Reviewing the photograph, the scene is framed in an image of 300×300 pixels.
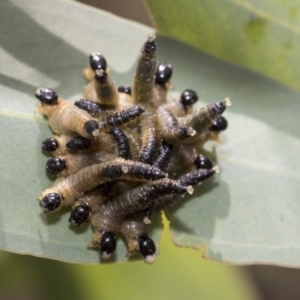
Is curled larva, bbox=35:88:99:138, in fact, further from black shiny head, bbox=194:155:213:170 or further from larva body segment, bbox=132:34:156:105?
black shiny head, bbox=194:155:213:170

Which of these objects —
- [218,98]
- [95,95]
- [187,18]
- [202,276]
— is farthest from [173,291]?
[187,18]

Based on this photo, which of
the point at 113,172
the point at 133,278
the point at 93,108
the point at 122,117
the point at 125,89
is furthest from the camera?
the point at 133,278

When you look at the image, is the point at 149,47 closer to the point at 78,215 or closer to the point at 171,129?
the point at 171,129

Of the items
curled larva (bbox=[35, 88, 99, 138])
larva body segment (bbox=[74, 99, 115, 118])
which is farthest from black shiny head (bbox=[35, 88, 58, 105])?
larva body segment (bbox=[74, 99, 115, 118])

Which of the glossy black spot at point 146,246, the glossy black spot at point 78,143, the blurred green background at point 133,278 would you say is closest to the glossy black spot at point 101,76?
the glossy black spot at point 78,143

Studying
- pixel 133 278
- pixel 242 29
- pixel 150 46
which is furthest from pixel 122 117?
pixel 133 278

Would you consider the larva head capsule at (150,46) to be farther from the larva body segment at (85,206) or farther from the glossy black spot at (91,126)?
the larva body segment at (85,206)

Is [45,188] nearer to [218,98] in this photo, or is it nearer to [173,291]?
[218,98]
